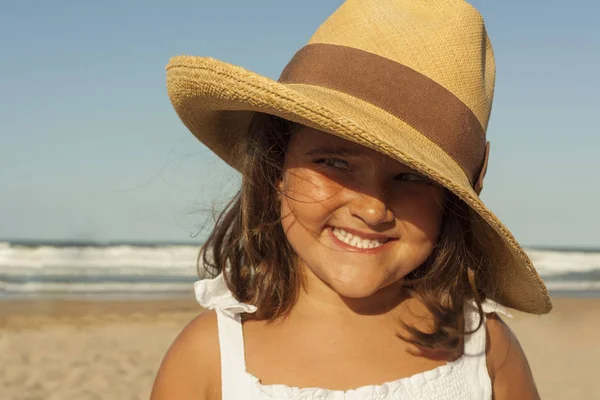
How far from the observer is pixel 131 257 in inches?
612

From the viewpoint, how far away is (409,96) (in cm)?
195

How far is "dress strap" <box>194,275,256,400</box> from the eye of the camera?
2.04 m

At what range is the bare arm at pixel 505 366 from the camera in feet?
7.52

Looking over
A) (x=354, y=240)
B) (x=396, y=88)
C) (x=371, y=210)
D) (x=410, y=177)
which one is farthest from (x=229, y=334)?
(x=396, y=88)

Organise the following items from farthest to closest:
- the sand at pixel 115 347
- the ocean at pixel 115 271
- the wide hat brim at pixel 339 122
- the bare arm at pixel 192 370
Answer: the ocean at pixel 115 271, the sand at pixel 115 347, the bare arm at pixel 192 370, the wide hat brim at pixel 339 122

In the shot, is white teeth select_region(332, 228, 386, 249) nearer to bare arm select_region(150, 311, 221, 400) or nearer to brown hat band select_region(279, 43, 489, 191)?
brown hat band select_region(279, 43, 489, 191)

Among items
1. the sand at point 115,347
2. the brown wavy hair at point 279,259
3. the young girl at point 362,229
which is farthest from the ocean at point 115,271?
the young girl at point 362,229

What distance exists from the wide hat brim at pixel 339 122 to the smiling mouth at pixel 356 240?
0.27 metres

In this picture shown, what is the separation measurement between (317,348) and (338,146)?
62 centimetres

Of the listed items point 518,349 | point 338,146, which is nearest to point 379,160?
point 338,146

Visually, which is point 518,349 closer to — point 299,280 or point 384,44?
point 299,280

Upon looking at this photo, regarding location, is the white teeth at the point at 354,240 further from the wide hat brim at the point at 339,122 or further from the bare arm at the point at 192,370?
the bare arm at the point at 192,370

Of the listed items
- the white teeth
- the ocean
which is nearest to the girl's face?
the white teeth

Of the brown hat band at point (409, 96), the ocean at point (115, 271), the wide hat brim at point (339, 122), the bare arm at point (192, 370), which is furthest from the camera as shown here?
the ocean at point (115, 271)
